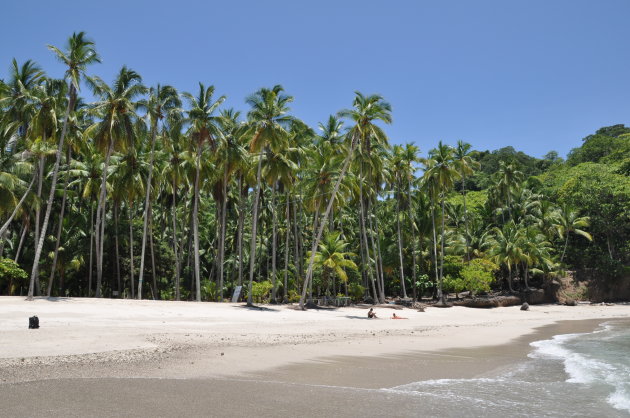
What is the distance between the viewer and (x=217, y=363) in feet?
32.7

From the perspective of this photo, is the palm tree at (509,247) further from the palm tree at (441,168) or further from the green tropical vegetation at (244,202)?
the palm tree at (441,168)

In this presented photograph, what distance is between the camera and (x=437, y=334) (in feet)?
62.7

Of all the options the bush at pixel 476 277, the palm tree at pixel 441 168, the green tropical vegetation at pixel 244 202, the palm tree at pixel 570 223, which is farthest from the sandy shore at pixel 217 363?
the palm tree at pixel 570 223

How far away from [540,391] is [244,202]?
33.0 meters

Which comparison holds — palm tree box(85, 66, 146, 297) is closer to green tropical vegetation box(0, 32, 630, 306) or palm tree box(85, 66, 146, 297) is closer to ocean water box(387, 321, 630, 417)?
green tropical vegetation box(0, 32, 630, 306)

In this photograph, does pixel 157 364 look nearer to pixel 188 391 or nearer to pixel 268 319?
pixel 188 391

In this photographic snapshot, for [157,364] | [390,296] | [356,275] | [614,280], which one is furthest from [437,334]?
[614,280]

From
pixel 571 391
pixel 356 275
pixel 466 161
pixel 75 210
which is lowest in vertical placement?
pixel 571 391

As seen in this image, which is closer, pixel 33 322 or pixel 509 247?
pixel 33 322

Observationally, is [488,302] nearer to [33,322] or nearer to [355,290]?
[355,290]

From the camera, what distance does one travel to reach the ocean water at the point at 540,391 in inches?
286

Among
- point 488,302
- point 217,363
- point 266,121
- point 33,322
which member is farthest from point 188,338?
point 488,302

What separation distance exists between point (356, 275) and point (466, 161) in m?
15.4

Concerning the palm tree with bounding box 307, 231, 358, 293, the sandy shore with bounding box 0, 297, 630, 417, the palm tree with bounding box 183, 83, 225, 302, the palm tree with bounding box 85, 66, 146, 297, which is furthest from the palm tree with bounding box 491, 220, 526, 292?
the palm tree with bounding box 85, 66, 146, 297
